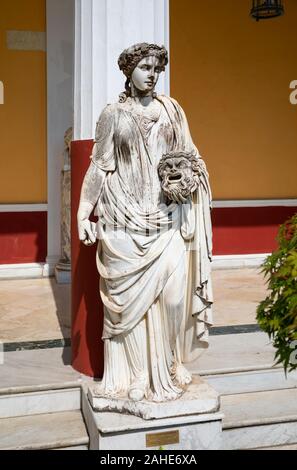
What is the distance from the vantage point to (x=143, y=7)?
12.0ft

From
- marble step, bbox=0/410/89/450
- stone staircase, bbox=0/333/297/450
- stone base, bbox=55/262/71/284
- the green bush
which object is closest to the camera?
the green bush

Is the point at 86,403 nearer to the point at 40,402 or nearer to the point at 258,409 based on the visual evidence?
the point at 40,402

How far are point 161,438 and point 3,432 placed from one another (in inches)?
35.9

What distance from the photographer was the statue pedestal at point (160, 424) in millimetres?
3057

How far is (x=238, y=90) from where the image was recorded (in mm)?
7816

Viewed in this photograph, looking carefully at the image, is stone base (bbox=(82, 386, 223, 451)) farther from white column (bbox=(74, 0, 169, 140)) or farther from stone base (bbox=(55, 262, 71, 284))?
stone base (bbox=(55, 262, 71, 284))

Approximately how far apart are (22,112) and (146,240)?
4659 mm

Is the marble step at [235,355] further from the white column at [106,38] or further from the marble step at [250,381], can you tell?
the white column at [106,38]

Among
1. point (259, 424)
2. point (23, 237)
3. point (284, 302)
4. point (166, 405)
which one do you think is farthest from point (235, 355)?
point (23, 237)

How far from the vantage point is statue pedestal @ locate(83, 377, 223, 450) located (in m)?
3.06

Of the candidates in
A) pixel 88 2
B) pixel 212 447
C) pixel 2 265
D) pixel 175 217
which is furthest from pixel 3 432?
pixel 2 265

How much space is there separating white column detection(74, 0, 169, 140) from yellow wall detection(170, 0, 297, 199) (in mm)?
3959

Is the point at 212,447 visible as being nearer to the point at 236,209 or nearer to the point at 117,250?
the point at 117,250

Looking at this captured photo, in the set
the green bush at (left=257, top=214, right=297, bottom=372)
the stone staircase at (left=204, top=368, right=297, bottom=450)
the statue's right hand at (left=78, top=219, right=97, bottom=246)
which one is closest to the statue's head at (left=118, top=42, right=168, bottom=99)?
the statue's right hand at (left=78, top=219, right=97, bottom=246)
